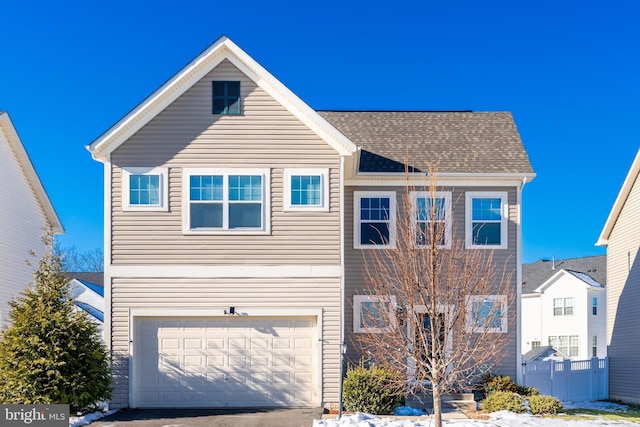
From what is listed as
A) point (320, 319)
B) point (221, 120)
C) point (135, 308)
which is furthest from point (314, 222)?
point (135, 308)

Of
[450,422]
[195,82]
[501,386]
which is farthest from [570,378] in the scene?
[195,82]

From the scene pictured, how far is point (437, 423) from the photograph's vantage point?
11023 millimetres

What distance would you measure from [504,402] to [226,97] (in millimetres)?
9633

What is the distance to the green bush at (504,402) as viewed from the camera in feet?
48.7

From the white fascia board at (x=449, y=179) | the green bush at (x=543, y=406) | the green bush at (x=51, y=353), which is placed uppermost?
the white fascia board at (x=449, y=179)

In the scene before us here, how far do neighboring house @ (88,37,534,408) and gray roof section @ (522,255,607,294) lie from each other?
24850 millimetres

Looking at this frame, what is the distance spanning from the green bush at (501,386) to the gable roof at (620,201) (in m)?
8.62

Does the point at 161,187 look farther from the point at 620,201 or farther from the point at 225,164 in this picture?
the point at 620,201

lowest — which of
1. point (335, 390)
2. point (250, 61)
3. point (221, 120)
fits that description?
point (335, 390)

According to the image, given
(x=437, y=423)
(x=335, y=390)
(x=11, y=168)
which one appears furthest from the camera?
(x=11, y=168)

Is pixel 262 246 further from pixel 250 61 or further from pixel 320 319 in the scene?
pixel 250 61

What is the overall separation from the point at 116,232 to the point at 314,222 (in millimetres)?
4633

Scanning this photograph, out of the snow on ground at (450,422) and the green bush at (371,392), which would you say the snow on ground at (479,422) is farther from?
the green bush at (371,392)

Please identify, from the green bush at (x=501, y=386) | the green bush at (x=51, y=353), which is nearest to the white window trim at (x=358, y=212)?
the green bush at (x=501, y=386)
